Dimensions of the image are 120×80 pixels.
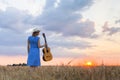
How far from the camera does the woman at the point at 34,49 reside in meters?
13.8

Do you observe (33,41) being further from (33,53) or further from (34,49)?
(33,53)

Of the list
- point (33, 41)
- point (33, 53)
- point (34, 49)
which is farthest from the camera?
point (33, 53)

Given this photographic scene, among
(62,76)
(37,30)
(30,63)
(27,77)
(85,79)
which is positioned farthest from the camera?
(30,63)

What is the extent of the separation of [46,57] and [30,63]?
1037 mm

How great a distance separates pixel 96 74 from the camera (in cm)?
831

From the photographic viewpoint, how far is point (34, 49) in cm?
1405

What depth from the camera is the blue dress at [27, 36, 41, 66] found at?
13.8 meters

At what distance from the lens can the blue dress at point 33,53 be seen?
13.8m

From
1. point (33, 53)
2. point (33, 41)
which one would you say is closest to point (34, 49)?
point (33, 53)

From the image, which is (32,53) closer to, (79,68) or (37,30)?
(37,30)

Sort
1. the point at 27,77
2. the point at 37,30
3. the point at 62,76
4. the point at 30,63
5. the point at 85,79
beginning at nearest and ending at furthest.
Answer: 1. the point at 85,79
2. the point at 62,76
3. the point at 27,77
4. the point at 37,30
5. the point at 30,63

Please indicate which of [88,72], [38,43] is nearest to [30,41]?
[38,43]

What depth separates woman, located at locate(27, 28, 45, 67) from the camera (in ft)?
45.2

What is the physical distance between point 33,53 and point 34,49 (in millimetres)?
221
